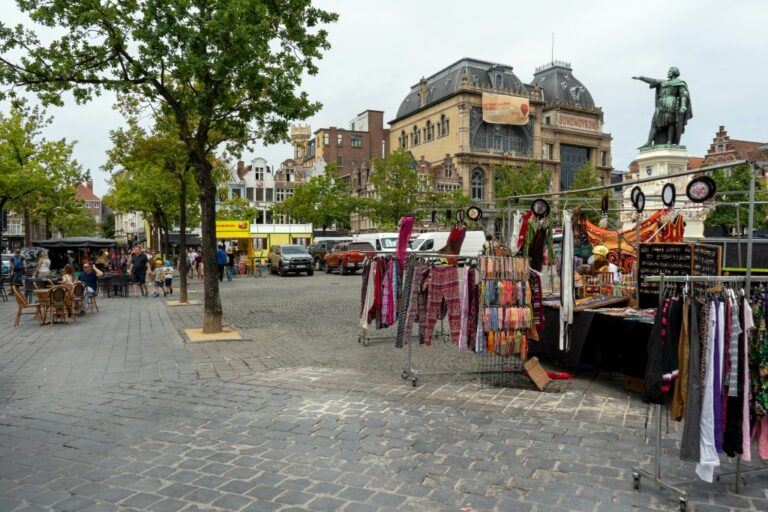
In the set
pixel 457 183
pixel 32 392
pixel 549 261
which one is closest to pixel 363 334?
pixel 549 261

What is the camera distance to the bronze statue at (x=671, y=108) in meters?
18.0

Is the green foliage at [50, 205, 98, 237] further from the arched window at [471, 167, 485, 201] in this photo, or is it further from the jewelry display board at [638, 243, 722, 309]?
the arched window at [471, 167, 485, 201]

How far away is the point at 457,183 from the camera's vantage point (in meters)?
67.9

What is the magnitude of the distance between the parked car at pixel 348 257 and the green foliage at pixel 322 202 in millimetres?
21650

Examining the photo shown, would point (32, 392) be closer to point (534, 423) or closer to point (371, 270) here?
point (371, 270)

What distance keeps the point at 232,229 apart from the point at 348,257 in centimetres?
863

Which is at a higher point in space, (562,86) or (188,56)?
(562,86)

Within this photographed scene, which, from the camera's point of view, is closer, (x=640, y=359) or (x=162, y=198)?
(x=640, y=359)

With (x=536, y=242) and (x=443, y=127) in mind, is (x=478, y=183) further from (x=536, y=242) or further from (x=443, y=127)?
(x=536, y=242)

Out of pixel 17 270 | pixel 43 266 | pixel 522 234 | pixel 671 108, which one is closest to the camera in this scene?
pixel 522 234

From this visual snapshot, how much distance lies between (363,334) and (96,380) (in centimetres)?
440

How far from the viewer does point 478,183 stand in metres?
70.1

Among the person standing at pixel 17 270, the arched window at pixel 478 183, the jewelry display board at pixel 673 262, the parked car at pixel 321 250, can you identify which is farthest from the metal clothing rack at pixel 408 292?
the arched window at pixel 478 183

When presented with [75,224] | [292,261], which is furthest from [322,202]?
[75,224]
